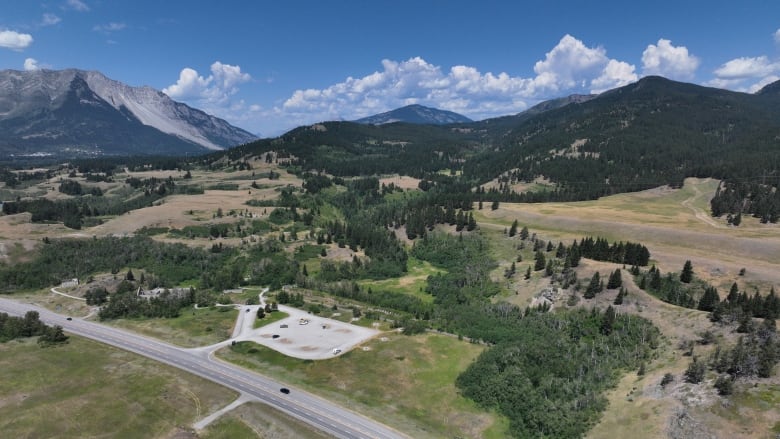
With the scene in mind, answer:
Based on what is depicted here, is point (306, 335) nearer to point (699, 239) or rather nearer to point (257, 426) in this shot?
point (257, 426)

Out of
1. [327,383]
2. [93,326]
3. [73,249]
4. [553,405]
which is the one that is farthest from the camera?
[73,249]

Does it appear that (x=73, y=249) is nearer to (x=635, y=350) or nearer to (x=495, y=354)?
(x=495, y=354)

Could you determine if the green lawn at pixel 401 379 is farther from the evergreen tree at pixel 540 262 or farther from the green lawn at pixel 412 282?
the evergreen tree at pixel 540 262

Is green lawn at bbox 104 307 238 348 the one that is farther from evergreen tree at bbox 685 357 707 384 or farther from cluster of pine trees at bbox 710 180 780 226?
cluster of pine trees at bbox 710 180 780 226

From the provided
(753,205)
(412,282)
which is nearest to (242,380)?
(412,282)

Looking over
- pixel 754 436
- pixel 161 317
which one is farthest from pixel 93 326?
pixel 754 436

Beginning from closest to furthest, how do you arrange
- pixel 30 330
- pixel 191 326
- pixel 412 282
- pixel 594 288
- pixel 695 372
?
pixel 695 372 < pixel 30 330 < pixel 594 288 < pixel 191 326 < pixel 412 282

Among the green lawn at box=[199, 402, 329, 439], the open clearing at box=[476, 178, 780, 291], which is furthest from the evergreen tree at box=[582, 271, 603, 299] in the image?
the green lawn at box=[199, 402, 329, 439]
